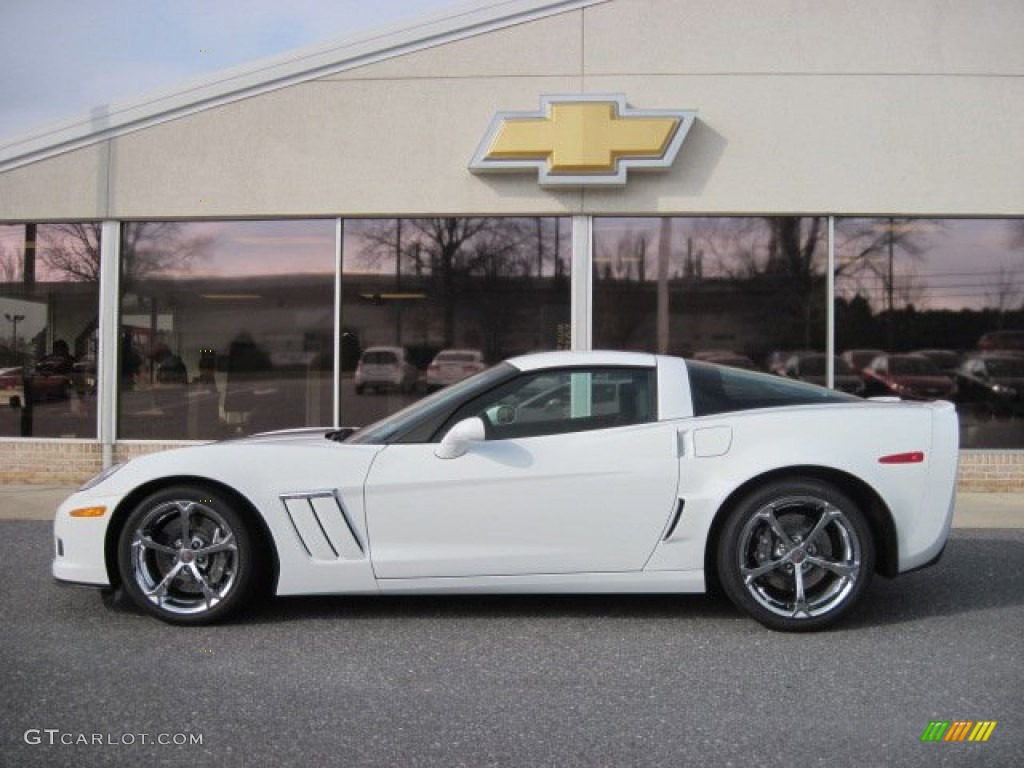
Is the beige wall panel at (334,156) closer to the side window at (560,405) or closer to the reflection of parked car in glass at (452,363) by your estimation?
the reflection of parked car in glass at (452,363)

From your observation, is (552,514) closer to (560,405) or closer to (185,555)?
(560,405)

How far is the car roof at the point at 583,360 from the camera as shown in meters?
5.10

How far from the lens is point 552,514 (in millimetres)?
4762

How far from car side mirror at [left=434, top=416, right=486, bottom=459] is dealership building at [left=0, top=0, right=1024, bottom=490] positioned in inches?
227

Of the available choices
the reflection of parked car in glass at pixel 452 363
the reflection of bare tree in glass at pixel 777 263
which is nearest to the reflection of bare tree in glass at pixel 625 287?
the reflection of bare tree in glass at pixel 777 263

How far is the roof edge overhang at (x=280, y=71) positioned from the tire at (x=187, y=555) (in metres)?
6.70

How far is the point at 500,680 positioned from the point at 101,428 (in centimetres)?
793

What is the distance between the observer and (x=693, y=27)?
1027 centimetres

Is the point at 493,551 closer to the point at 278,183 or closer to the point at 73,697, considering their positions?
the point at 73,697

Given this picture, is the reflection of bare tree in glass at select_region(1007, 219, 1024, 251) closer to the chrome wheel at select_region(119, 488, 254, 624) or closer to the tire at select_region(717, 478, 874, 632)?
the tire at select_region(717, 478, 874, 632)

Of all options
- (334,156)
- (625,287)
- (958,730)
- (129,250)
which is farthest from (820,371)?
(129,250)

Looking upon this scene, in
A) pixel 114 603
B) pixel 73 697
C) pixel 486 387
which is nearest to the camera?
pixel 73 697

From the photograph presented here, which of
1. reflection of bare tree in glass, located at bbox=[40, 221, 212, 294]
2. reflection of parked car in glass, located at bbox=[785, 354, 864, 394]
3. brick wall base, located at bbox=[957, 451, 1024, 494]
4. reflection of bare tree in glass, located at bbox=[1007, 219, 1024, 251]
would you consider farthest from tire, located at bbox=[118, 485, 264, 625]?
reflection of bare tree in glass, located at bbox=[1007, 219, 1024, 251]

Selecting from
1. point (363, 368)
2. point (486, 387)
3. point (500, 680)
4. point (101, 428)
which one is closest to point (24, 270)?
point (101, 428)
